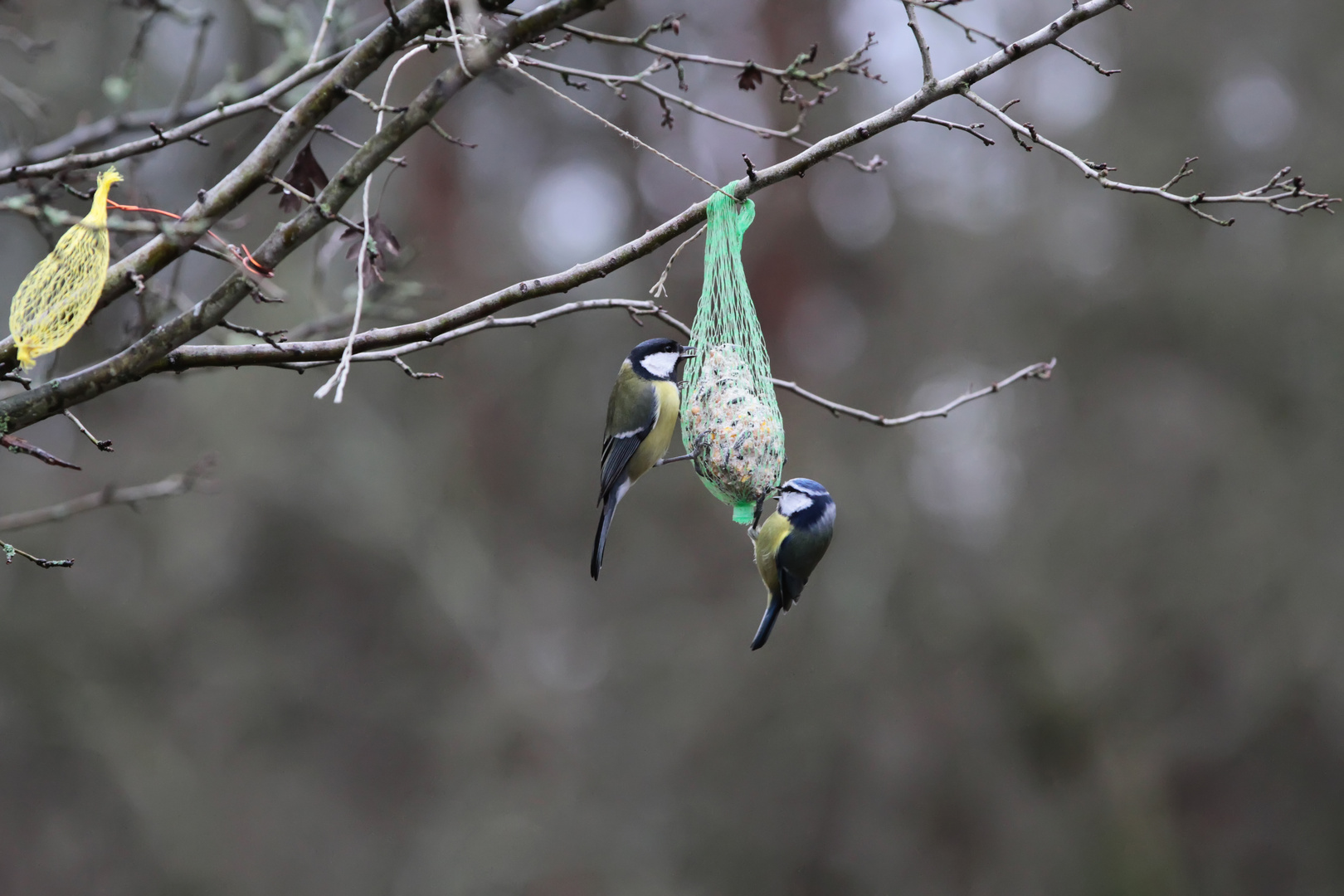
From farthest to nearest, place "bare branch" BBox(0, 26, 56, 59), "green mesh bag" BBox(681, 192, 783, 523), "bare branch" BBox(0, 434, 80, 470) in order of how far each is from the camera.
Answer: "green mesh bag" BBox(681, 192, 783, 523) < "bare branch" BBox(0, 26, 56, 59) < "bare branch" BBox(0, 434, 80, 470)

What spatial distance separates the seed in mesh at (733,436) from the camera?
3.14 meters

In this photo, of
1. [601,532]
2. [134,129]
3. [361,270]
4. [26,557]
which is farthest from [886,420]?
[26,557]

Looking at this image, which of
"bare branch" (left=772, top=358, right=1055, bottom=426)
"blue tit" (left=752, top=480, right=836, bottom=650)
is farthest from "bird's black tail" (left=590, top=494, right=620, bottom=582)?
"bare branch" (left=772, top=358, right=1055, bottom=426)

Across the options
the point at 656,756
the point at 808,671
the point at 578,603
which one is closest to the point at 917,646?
the point at 808,671

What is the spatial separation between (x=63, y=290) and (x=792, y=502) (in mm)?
2092

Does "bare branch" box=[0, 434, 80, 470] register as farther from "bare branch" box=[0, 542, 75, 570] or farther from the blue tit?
the blue tit

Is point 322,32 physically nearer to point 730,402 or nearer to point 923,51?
point 923,51

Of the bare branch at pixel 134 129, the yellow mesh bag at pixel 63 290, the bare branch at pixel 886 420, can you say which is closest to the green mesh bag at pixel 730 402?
the bare branch at pixel 886 420

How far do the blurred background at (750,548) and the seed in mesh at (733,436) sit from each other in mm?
3799

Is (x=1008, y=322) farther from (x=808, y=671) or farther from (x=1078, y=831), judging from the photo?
(x=1078, y=831)

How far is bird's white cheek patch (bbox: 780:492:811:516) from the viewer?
3273mm

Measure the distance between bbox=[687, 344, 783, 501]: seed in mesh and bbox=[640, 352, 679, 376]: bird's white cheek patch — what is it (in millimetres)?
285

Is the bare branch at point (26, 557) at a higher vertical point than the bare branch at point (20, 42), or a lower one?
lower

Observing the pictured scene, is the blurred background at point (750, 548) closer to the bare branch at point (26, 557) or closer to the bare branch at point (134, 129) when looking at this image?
the bare branch at point (134, 129)
